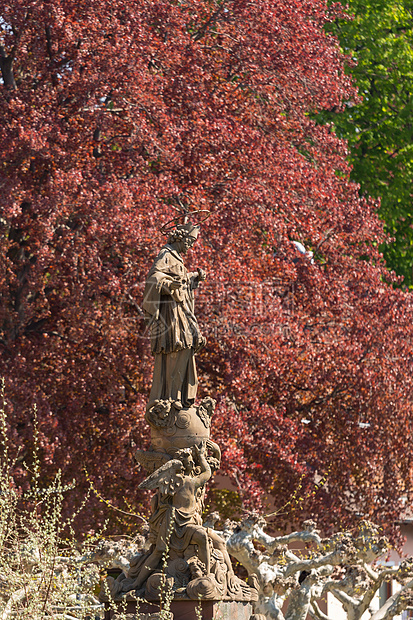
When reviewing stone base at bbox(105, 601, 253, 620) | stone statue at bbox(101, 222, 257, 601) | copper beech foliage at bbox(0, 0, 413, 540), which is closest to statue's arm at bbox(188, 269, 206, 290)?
stone statue at bbox(101, 222, 257, 601)

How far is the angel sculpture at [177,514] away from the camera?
980cm

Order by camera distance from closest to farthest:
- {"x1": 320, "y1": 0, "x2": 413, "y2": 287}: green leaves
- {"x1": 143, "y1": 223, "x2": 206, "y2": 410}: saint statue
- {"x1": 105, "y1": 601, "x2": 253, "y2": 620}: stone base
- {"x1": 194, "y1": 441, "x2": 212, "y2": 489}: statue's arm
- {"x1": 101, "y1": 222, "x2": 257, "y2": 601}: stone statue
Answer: {"x1": 105, "y1": 601, "x2": 253, "y2": 620}: stone base → {"x1": 101, "y1": 222, "x2": 257, "y2": 601}: stone statue → {"x1": 194, "y1": 441, "x2": 212, "y2": 489}: statue's arm → {"x1": 143, "y1": 223, "x2": 206, "y2": 410}: saint statue → {"x1": 320, "y1": 0, "x2": 413, "y2": 287}: green leaves

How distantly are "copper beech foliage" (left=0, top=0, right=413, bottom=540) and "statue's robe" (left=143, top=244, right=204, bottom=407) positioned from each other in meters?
4.13

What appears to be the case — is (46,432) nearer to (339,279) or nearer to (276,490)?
(276,490)

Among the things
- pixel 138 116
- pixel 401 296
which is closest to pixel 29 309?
pixel 138 116

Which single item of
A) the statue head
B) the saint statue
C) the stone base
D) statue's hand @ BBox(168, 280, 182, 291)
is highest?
the statue head

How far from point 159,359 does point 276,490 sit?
6.57 meters

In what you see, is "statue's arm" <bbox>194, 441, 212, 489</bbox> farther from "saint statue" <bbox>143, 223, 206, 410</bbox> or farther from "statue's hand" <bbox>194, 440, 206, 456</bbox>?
"saint statue" <bbox>143, 223, 206, 410</bbox>

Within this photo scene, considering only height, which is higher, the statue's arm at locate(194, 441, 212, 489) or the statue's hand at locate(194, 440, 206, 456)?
the statue's hand at locate(194, 440, 206, 456)

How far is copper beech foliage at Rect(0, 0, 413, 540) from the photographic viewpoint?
15.2m

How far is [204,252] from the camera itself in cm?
1588

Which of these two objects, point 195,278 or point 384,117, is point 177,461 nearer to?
point 195,278

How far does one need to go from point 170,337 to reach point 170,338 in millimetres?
11

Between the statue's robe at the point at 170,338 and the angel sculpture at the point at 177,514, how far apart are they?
719 millimetres
